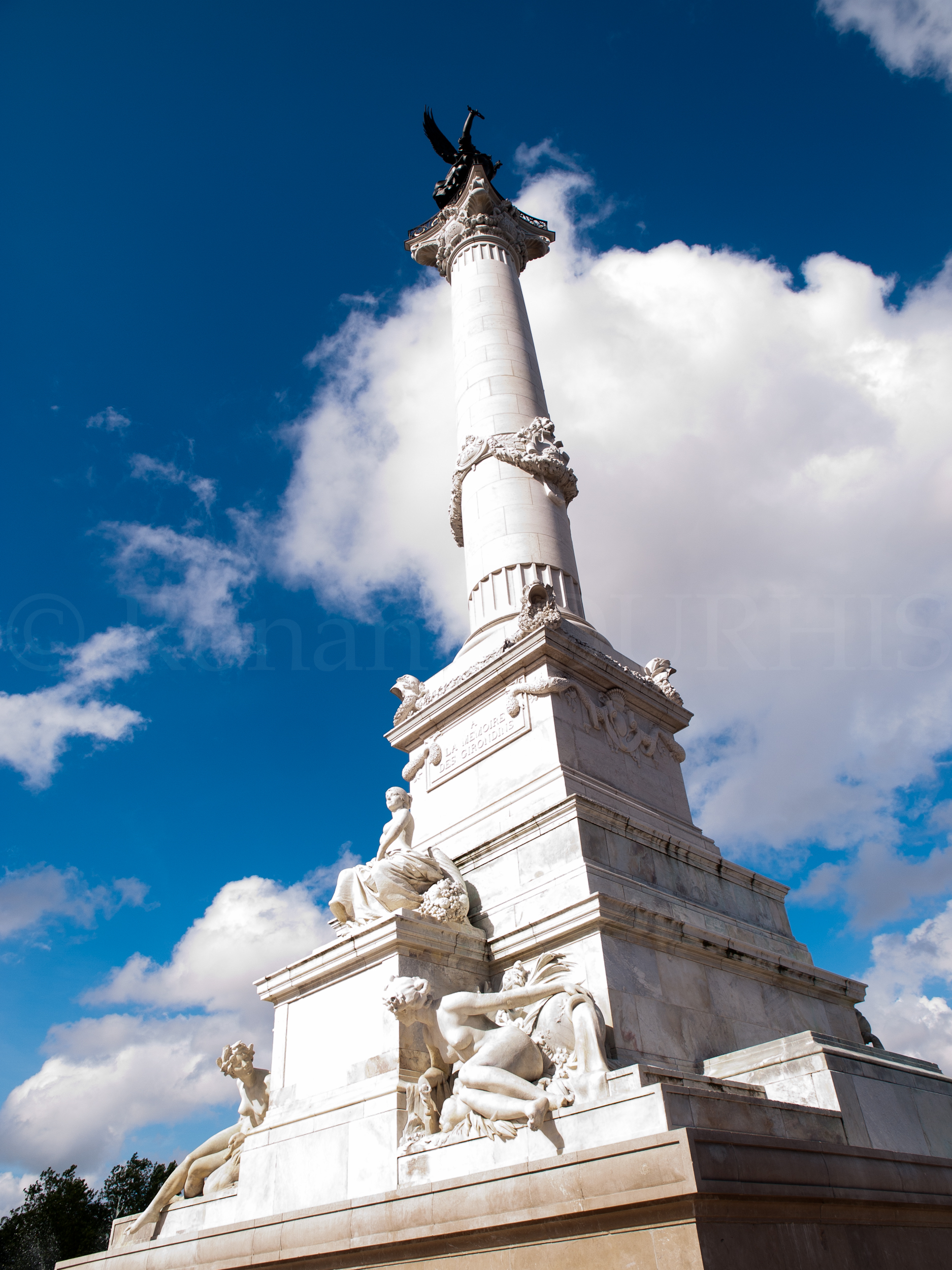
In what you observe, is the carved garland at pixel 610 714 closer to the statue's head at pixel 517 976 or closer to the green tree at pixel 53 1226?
the statue's head at pixel 517 976

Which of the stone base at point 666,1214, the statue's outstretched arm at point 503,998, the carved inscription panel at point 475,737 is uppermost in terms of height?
the carved inscription panel at point 475,737

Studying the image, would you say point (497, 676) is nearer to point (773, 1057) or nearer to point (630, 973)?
point (630, 973)

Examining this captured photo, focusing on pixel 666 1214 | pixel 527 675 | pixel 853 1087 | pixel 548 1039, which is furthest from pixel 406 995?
pixel 527 675

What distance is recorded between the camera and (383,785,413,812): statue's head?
15328 mm

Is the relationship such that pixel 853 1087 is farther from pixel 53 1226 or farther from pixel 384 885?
pixel 53 1226

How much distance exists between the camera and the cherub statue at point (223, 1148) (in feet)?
43.5

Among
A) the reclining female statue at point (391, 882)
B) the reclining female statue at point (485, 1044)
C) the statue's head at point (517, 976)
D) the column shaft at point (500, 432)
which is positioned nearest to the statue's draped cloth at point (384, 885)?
the reclining female statue at point (391, 882)

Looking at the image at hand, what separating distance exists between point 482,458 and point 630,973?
45.2 ft

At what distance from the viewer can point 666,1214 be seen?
732cm

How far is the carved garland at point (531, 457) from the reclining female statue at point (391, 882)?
10499mm

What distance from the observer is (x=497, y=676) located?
58.0 feet

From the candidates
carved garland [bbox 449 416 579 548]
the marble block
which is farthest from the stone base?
carved garland [bbox 449 416 579 548]

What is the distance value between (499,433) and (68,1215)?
172 ft

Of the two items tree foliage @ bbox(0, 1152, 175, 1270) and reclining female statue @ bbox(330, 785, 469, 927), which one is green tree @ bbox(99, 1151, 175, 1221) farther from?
reclining female statue @ bbox(330, 785, 469, 927)
